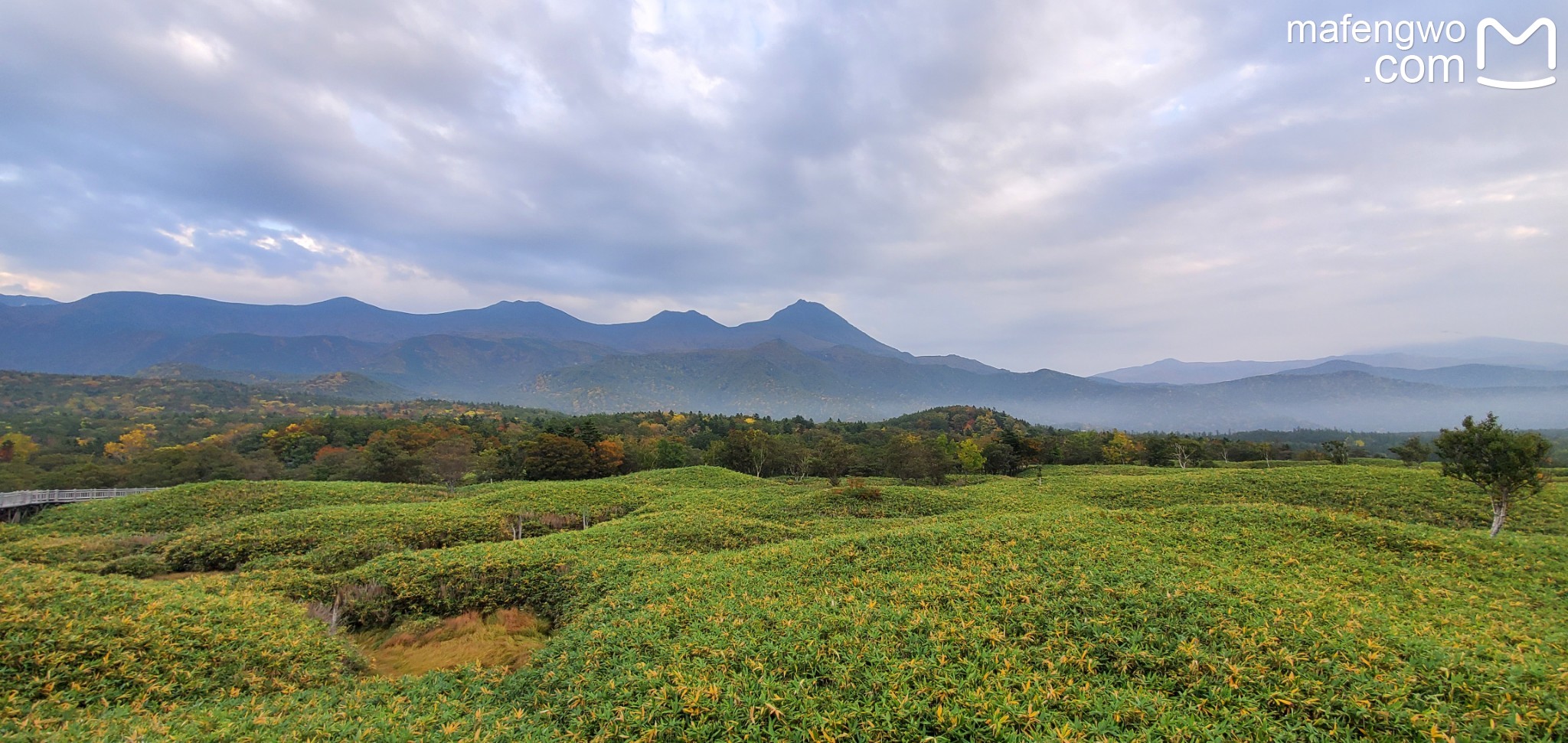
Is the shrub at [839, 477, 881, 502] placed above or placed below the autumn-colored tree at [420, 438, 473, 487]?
above

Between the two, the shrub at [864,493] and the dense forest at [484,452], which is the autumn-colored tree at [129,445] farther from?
the shrub at [864,493]

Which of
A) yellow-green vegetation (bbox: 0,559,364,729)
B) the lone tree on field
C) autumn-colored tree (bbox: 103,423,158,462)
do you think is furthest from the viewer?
autumn-colored tree (bbox: 103,423,158,462)

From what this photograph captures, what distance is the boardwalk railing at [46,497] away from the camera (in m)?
21.2

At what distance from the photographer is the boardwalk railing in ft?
69.6

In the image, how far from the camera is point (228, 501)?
1872 cm

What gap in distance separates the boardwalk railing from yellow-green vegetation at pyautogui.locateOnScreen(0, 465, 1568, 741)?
54.4 ft

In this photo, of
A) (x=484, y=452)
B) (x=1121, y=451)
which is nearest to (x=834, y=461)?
(x=1121, y=451)

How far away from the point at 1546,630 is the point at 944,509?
1274cm

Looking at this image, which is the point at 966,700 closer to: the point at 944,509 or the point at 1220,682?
the point at 1220,682

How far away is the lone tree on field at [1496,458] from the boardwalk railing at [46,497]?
143ft

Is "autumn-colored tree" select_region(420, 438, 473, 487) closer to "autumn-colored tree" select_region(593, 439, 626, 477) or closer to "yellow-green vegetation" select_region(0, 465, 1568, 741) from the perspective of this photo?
"autumn-colored tree" select_region(593, 439, 626, 477)

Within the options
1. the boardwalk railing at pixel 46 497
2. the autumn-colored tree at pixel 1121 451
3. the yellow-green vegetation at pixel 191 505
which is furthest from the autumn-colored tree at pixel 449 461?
the autumn-colored tree at pixel 1121 451

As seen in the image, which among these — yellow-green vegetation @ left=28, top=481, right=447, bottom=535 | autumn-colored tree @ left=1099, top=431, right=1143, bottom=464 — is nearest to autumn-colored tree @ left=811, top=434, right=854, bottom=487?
autumn-colored tree @ left=1099, top=431, right=1143, bottom=464

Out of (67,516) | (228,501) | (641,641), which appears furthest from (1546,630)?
(67,516)
